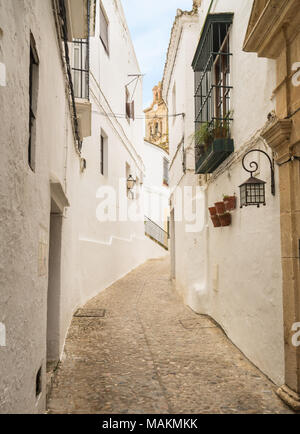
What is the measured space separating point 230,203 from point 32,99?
3.49 metres

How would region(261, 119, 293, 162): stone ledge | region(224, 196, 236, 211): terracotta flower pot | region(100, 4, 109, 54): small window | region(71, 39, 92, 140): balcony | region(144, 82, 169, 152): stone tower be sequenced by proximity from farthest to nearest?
1. region(144, 82, 169, 152): stone tower
2. region(100, 4, 109, 54): small window
3. region(71, 39, 92, 140): balcony
4. region(224, 196, 236, 211): terracotta flower pot
5. region(261, 119, 293, 162): stone ledge

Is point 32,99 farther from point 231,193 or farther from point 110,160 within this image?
point 110,160

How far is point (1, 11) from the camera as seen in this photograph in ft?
5.93

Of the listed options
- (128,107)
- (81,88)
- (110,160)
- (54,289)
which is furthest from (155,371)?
(128,107)

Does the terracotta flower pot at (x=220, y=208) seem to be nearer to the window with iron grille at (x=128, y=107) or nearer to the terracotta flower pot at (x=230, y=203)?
the terracotta flower pot at (x=230, y=203)

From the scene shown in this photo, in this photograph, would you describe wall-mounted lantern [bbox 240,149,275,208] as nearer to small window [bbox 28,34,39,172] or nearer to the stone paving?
the stone paving

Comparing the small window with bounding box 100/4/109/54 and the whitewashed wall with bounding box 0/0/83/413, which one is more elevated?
the small window with bounding box 100/4/109/54

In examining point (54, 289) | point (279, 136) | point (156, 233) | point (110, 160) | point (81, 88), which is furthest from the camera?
point (156, 233)

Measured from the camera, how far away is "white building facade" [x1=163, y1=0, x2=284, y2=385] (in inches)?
172

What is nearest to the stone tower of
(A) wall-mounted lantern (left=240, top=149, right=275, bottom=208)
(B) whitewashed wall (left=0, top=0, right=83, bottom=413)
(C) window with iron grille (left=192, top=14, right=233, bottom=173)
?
(C) window with iron grille (left=192, top=14, right=233, bottom=173)

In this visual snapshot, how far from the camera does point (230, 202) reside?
5.70 meters

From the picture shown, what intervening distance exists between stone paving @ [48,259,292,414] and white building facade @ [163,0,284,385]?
30 cm

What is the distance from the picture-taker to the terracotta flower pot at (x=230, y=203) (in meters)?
5.67

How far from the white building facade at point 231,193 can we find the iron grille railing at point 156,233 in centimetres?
993
